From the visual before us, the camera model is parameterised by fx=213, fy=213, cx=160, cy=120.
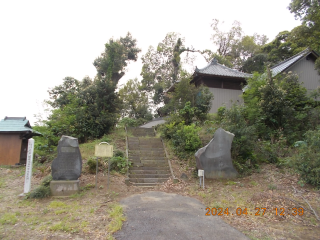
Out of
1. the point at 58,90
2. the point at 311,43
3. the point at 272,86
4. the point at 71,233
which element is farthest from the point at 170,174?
the point at 58,90

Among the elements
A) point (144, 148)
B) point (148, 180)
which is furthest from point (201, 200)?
point (144, 148)

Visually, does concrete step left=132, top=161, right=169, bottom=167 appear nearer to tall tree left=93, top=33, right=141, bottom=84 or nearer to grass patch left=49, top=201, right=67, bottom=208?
grass patch left=49, top=201, right=67, bottom=208

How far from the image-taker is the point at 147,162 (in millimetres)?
10375

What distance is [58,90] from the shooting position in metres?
23.2

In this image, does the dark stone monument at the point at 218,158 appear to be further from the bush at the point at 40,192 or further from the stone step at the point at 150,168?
the bush at the point at 40,192

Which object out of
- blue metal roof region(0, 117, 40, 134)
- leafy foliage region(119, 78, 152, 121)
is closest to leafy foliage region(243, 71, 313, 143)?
blue metal roof region(0, 117, 40, 134)

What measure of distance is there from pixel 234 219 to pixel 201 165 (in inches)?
141

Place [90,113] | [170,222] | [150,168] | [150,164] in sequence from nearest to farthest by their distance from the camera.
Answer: [170,222] → [150,168] → [150,164] → [90,113]

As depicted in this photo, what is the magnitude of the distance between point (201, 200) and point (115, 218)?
2.92 m

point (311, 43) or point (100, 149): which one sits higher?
point (311, 43)

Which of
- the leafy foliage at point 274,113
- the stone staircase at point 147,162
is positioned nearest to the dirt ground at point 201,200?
the stone staircase at point 147,162

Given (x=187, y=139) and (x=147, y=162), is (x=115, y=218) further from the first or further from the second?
(x=187, y=139)

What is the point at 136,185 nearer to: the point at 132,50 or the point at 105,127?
the point at 105,127

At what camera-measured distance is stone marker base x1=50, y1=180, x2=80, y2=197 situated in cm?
703
